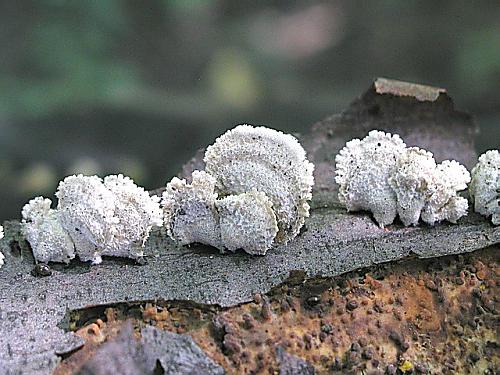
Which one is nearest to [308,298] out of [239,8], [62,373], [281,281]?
[281,281]

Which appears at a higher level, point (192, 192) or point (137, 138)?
Result: point (137, 138)

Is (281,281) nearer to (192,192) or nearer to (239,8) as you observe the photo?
(192,192)

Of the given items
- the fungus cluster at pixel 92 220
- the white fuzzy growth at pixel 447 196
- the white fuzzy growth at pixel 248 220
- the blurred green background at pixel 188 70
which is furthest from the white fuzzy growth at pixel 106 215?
the blurred green background at pixel 188 70

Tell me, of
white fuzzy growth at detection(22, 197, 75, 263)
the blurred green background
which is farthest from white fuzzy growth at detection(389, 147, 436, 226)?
the blurred green background

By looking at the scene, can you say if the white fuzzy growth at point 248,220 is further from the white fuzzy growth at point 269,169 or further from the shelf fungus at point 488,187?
the shelf fungus at point 488,187

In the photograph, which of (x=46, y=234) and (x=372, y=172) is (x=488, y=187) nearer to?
(x=372, y=172)

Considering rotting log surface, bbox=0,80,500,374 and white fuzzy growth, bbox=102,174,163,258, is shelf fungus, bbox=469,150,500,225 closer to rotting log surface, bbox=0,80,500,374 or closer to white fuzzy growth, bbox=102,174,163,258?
rotting log surface, bbox=0,80,500,374
